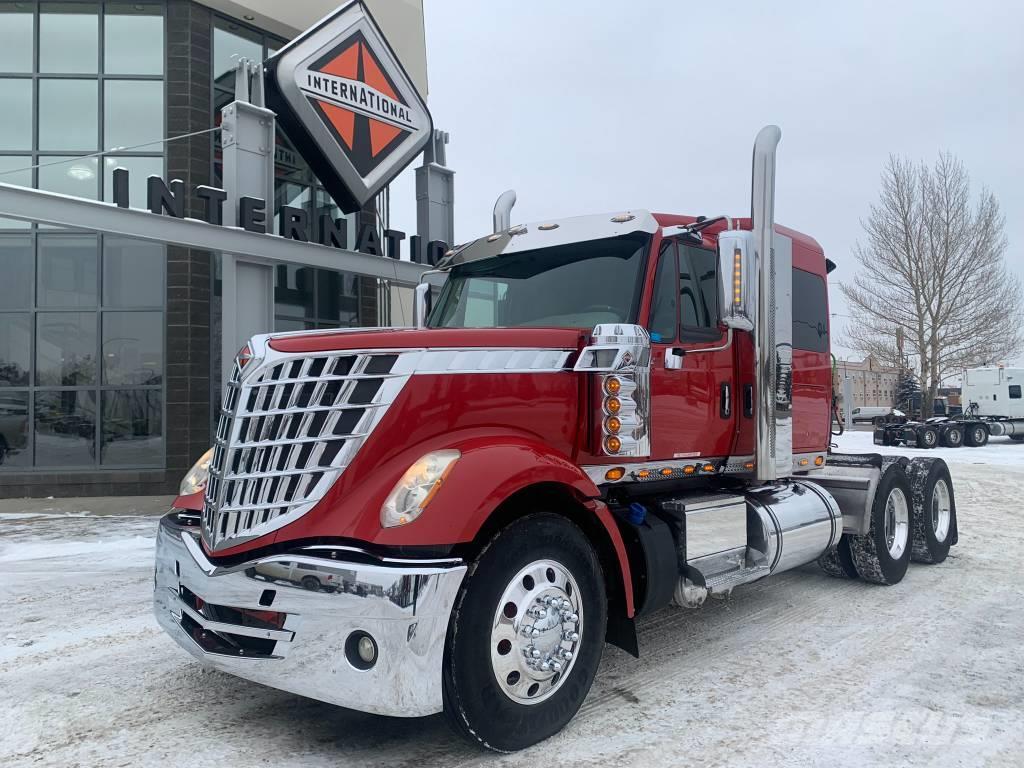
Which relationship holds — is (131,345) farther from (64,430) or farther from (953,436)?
(953,436)

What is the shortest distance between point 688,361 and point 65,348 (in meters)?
12.4

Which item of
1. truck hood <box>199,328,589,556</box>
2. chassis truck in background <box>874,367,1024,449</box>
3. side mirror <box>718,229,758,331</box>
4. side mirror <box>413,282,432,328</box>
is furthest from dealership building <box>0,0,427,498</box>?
chassis truck in background <box>874,367,1024,449</box>

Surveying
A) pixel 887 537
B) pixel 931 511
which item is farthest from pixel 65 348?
pixel 931 511

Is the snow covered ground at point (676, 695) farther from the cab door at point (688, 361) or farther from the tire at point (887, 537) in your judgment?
the cab door at point (688, 361)

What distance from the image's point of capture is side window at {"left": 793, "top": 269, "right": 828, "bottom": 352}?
5816 mm

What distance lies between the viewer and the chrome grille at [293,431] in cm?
323

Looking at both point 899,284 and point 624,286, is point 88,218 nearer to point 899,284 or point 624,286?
point 624,286

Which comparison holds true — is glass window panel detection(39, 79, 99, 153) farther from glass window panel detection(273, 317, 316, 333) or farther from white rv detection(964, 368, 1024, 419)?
white rv detection(964, 368, 1024, 419)

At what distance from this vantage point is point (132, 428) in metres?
13.5

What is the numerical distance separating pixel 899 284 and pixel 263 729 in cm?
3393

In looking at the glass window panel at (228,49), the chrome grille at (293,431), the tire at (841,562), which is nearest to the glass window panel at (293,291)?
the glass window panel at (228,49)

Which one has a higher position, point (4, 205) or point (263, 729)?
point (4, 205)

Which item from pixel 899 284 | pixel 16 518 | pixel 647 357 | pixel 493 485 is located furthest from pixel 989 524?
pixel 899 284

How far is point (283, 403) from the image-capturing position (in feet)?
10.9
